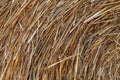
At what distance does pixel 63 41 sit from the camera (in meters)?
2.39

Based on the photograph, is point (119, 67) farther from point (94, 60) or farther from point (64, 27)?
point (64, 27)

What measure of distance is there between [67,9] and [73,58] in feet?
0.74

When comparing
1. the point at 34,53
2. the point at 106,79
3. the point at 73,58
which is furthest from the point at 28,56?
the point at 106,79

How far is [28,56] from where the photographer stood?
241 cm

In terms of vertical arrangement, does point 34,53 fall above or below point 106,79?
above

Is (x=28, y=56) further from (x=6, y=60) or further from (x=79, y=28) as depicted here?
(x=79, y=28)

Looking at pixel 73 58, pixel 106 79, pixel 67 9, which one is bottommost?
pixel 106 79

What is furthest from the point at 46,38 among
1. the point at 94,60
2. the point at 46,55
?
the point at 94,60

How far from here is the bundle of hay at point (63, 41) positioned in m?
2.38

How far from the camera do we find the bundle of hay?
238cm

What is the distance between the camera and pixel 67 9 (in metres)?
2.39

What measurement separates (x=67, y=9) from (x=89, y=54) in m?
0.23

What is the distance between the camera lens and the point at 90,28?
7.85ft

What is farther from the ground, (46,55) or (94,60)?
(46,55)
